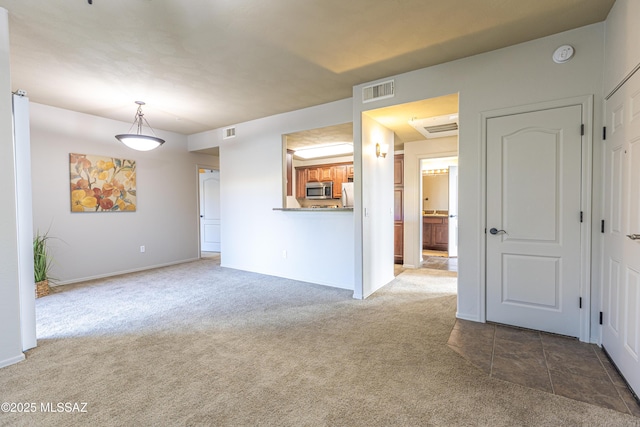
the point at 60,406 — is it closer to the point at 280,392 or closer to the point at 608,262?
the point at 280,392

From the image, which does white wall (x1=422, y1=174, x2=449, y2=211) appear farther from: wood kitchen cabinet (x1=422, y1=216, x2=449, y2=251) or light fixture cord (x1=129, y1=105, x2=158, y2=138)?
light fixture cord (x1=129, y1=105, x2=158, y2=138)

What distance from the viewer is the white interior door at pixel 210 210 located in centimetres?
816

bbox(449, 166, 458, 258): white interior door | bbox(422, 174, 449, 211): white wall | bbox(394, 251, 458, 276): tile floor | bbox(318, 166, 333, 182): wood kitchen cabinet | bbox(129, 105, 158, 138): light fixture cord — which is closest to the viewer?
bbox(129, 105, 158, 138): light fixture cord

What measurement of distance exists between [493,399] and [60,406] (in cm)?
269

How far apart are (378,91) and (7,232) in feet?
12.5

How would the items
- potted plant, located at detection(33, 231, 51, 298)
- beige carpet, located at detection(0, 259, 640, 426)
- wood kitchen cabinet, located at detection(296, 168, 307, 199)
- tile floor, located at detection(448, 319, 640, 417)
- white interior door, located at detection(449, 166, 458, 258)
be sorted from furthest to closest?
wood kitchen cabinet, located at detection(296, 168, 307, 199)
white interior door, located at detection(449, 166, 458, 258)
potted plant, located at detection(33, 231, 51, 298)
tile floor, located at detection(448, 319, 640, 417)
beige carpet, located at detection(0, 259, 640, 426)

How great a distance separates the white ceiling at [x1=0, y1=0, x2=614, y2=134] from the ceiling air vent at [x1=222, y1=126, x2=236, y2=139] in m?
1.58

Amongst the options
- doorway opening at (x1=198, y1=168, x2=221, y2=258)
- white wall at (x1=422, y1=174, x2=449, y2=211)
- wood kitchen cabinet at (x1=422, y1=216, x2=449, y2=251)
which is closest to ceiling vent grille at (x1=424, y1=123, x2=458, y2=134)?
wood kitchen cabinet at (x1=422, y1=216, x2=449, y2=251)

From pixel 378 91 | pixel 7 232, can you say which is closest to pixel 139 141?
pixel 7 232

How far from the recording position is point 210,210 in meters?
8.24

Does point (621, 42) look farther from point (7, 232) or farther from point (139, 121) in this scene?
point (139, 121)

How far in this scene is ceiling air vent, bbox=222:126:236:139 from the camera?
5.64 m

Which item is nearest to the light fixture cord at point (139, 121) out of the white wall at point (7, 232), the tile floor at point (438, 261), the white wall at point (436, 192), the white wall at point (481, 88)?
the white wall at point (7, 232)

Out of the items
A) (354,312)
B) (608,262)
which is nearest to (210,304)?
(354,312)
